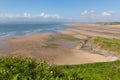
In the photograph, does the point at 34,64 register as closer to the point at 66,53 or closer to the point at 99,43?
the point at 66,53

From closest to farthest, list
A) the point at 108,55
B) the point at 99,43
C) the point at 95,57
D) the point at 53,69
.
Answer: the point at 53,69, the point at 95,57, the point at 108,55, the point at 99,43

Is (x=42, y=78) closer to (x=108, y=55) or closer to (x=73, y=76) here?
(x=73, y=76)

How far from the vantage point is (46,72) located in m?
7.89

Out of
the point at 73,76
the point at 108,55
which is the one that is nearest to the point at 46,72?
the point at 73,76

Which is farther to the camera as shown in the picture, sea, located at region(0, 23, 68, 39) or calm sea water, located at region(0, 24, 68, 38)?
calm sea water, located at region(0, 24, 68, 38)

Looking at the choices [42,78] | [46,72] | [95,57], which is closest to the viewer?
[42,78]

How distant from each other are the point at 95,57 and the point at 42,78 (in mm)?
38279

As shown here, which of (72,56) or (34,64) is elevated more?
(34,64)

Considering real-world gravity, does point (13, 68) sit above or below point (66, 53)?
above

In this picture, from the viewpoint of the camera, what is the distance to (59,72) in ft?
28.8

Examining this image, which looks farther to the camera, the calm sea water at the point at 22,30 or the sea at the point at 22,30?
the calm sea water at the point at 22,30

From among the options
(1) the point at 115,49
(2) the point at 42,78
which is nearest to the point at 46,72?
(2) the point at 42,78

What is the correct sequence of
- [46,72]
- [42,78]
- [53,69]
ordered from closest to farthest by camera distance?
[42,78] < [46,72] < [53,69]

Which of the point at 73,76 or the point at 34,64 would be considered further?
the point at 34,64
